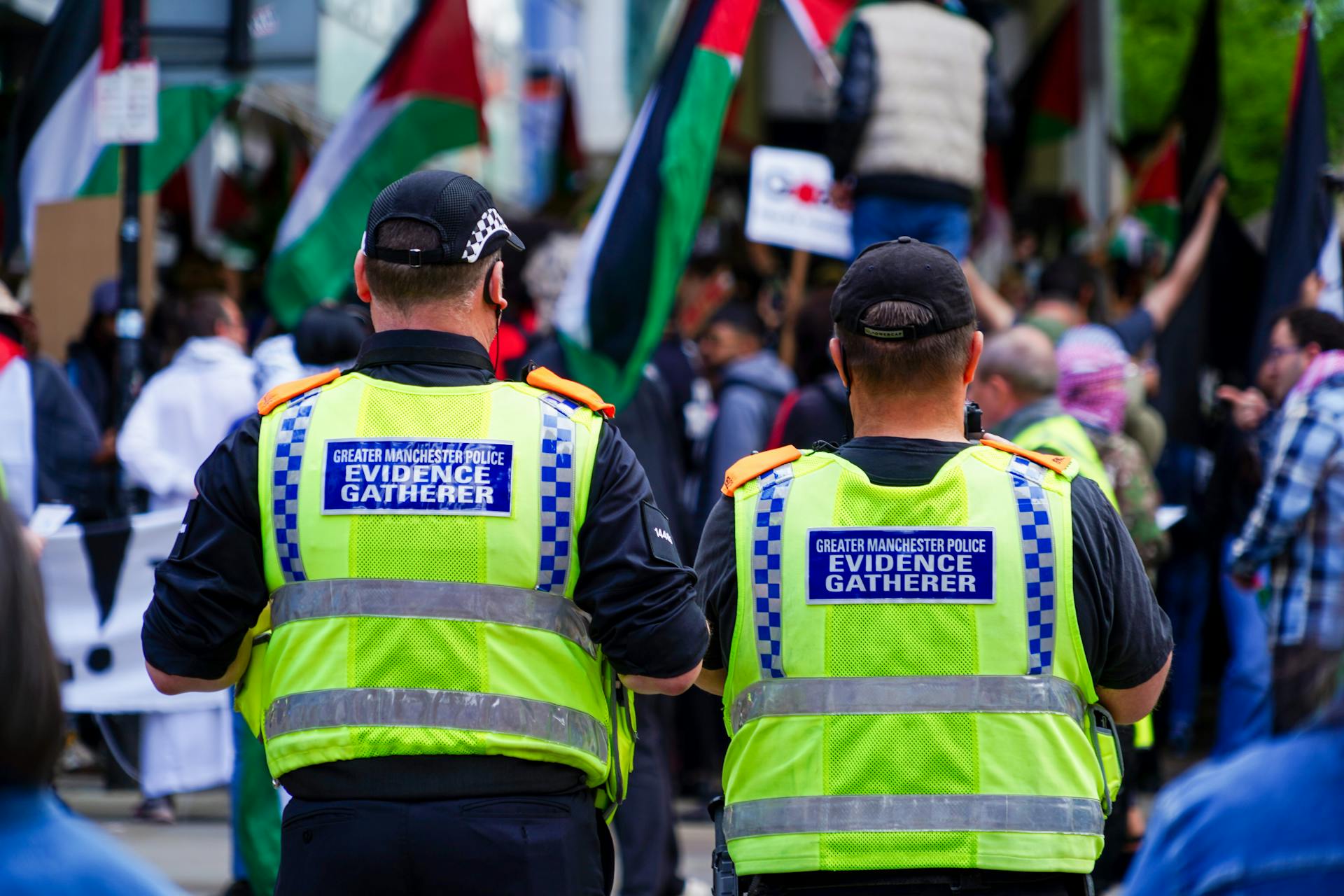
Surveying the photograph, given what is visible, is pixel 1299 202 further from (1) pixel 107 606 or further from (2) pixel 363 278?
(2) pixel 363 278

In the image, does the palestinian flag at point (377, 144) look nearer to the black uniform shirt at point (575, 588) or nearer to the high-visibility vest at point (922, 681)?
the black uniform shirt at point (575, 588)

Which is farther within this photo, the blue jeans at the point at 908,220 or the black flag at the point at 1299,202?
the black flag at the point at 1299,202

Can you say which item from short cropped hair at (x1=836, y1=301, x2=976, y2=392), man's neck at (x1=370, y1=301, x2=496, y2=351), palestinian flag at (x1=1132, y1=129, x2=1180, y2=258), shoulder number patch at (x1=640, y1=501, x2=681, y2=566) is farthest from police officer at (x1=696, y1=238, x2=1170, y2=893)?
palestinian flag at (x1=1132, y1=129, x2=1180, y2=258)

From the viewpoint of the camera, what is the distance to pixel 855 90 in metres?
8.73

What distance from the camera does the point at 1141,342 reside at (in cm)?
937

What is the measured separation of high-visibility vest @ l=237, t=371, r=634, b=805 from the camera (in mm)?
3508

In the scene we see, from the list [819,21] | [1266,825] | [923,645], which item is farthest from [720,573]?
[819,21]

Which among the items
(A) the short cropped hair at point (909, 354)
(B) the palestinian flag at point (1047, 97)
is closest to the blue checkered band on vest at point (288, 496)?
(A) the short cropped hair at point (909, 354)

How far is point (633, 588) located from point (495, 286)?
718 millimetres

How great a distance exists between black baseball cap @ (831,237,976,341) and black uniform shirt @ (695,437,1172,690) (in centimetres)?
21

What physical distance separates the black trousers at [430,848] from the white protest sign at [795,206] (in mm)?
5971

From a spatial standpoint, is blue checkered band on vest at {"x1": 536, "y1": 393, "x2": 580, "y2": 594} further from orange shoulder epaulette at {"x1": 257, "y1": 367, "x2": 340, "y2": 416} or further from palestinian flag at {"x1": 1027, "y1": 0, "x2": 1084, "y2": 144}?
palestinian flag at {"x1": 1027, "y1": 0, "x2": 1084, "y2": 144}

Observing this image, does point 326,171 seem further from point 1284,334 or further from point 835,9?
point 1284,334

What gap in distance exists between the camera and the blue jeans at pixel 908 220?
8.90 m
